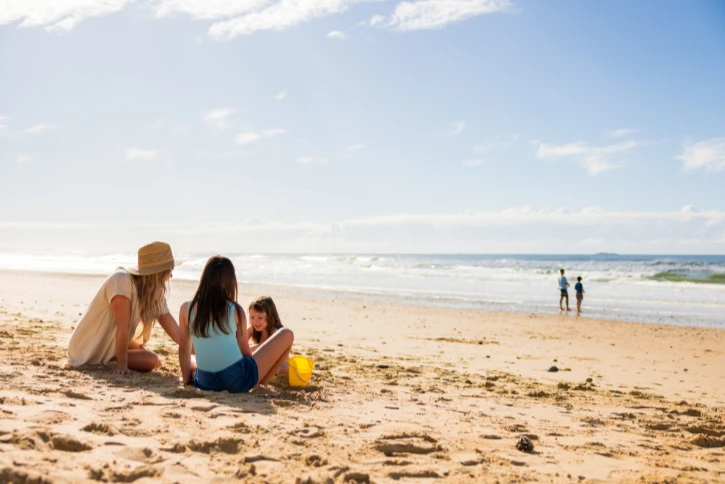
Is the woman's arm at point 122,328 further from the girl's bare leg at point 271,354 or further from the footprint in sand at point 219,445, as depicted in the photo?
the footprint in sand at point 219,445

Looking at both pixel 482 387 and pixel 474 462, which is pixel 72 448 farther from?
pixel 482 387

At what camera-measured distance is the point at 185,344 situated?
4863 millimetres

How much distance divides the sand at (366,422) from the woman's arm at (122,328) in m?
0.14

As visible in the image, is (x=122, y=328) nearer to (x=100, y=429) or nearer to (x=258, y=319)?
(x=258, y=319)

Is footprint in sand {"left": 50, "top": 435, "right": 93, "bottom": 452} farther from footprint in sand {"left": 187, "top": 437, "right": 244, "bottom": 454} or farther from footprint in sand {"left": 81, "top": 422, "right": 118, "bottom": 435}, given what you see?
footprint in sand {"left": 187, "top": 437, "right": 244, "bottom": 454}

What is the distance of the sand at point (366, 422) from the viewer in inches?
122

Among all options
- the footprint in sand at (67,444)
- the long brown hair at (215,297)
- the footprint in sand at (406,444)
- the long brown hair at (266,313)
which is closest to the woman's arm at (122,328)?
the long brown hair at (215,297)

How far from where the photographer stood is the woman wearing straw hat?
5180 mm

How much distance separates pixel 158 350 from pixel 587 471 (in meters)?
5.38

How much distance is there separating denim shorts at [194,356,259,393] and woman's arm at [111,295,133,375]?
908 millimetres

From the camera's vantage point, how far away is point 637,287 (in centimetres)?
2814

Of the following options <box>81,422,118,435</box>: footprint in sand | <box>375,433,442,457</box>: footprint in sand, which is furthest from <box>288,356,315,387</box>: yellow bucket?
<box>81,422,118,435</box>: footprint in sand

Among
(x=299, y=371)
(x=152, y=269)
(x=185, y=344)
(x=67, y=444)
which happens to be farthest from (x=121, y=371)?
(x=67, y=444)

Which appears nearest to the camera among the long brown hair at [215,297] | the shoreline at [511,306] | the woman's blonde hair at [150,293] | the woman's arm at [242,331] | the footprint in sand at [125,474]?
the footprint in sand at [125,474]
